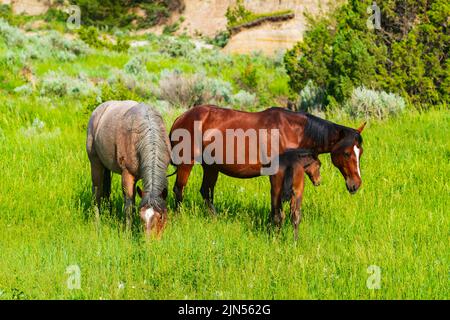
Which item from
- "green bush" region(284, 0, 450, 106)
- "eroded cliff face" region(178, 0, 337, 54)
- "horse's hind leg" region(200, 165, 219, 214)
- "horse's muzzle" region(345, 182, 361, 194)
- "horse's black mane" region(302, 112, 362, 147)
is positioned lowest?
"horse's hind leg" region(200, 165, 219, 214)

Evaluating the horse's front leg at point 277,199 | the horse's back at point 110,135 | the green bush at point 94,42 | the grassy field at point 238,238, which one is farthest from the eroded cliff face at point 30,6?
the horse's front leg at point 277,199

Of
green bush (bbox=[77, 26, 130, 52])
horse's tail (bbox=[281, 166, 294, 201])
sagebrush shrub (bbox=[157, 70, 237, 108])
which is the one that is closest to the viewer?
horse's tail (bbox=[281, 166, 294, 201])

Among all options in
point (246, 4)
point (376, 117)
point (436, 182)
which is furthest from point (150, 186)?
point (246, 4)

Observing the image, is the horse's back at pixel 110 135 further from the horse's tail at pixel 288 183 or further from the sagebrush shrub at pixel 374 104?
the sagebrush shrub at pixel 374 104

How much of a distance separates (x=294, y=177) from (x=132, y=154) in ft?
6.45

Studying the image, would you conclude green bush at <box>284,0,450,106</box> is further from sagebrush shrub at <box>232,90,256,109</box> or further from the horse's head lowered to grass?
the horse's head lowered to grass

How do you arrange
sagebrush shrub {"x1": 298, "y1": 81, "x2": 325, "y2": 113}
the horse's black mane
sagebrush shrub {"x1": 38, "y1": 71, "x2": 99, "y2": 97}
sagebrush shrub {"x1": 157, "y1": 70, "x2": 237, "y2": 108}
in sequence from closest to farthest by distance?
the horse's black mane, sagebrush shrub {"x1": 38, "y1": 71, "x2": 99, "y2": 97}, sagebrush shrub {"x1": 298, "y1": 81, "x2": 325, "y2": 113}, sagebrush shrub {"x1": 157, "y1": 70, "x2": 237, "y2": 108}

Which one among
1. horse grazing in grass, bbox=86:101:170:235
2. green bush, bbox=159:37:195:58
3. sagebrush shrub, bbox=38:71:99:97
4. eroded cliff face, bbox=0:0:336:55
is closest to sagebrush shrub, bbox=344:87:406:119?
horse grazing in grass, bbox=86:101:170:235

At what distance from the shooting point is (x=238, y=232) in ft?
23.6

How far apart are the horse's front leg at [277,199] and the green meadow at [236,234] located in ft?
0.50

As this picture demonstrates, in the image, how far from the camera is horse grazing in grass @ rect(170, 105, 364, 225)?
6984 millimetres

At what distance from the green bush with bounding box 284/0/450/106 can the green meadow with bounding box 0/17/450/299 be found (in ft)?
7.27

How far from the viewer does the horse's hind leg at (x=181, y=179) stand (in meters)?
8.04

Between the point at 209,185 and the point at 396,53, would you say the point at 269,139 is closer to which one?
the point at 209,185
